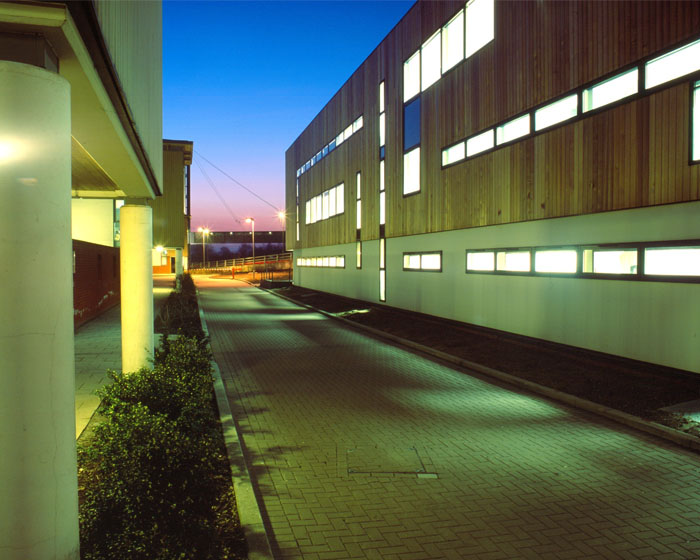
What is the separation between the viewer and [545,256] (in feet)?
42.8

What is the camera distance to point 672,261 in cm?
944

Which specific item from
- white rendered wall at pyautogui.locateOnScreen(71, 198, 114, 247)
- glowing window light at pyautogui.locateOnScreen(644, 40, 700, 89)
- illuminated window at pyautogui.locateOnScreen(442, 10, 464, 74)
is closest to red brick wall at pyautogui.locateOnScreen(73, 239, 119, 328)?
white rendered wall at pyautogui.locateOnScreen(71, 198, 114, 247)

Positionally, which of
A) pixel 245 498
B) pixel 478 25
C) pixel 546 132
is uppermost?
pixel 478 25

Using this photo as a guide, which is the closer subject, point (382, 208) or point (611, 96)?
point (611, 96)

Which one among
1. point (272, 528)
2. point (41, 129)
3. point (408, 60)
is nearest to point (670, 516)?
point (272, 528)

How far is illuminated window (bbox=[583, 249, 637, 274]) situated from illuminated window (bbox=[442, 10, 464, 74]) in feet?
28.0

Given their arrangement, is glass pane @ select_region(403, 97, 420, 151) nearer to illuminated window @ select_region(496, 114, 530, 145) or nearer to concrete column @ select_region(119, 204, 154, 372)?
illuminated window @ select_region(496, 114, 530, 145)

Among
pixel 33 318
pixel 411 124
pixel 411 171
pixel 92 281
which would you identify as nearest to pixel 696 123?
pixel 33 318

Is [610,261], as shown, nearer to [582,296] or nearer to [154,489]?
[582,296]

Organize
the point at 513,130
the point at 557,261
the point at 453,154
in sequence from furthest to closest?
the point at 453,154
the point at 513,130
the point at 557,261

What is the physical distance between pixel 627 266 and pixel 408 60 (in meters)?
13.9

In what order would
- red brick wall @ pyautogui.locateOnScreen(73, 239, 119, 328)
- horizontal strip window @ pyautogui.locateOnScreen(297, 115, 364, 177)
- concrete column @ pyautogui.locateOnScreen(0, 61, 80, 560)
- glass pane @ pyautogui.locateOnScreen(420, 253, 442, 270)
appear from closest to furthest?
1. concrete column @ pyautogui.locateOnScreen(0, 61, 80, 560)
2. red brick wall @ pyautogui.locateOnScreen(73, 239, 119, 328)
3. glass pane @ pyautogui.locateOnScreen(420, 253, 442, 270)
4. horizontal strip window @ pyautogui.locateOnScreen(297, 115, 364, 177)

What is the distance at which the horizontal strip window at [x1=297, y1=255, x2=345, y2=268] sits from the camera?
1230 inches

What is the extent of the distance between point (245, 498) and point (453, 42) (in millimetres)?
16465
